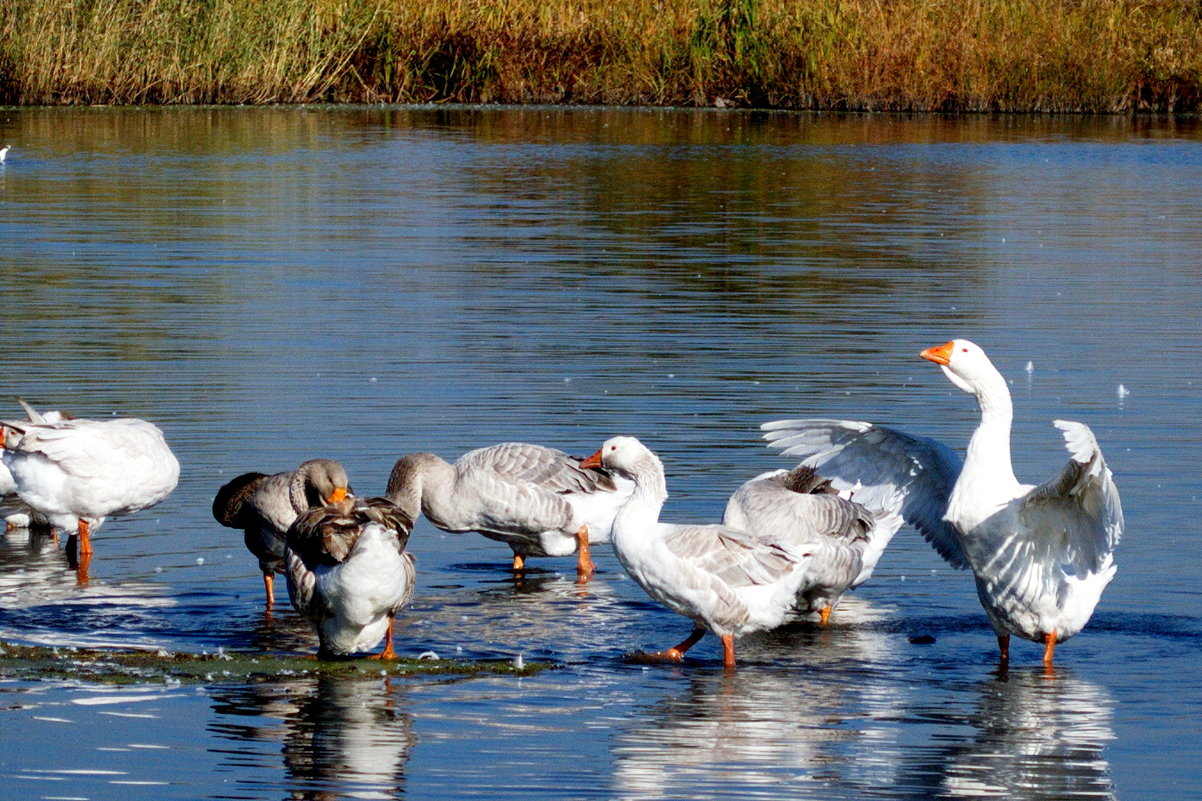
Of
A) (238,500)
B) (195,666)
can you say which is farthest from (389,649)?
(238,500)

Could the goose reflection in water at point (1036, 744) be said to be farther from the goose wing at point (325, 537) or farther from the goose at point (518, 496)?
the goose at point (518, 496)

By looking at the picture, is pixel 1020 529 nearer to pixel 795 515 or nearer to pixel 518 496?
pixel 795 515

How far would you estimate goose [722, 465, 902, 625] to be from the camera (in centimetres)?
875

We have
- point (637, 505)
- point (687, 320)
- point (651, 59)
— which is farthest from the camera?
point (651, 59)

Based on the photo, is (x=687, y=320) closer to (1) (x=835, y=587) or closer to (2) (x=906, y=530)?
(2) (x=906, y=530)

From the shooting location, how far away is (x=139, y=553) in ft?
32.7

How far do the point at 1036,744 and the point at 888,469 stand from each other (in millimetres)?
2413

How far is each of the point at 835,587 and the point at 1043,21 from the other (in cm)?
3248

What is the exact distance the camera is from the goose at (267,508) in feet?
29.0

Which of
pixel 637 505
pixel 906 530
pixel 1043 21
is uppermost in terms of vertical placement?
pixel 1043 21

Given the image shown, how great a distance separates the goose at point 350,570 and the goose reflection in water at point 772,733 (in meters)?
1.14

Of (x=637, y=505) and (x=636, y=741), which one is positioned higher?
(x=637, y=505)

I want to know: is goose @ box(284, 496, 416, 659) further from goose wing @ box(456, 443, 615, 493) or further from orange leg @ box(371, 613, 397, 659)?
goose wing @ box(456, 443, 615, 493)

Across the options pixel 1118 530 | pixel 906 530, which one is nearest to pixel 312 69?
pixel 906 530
